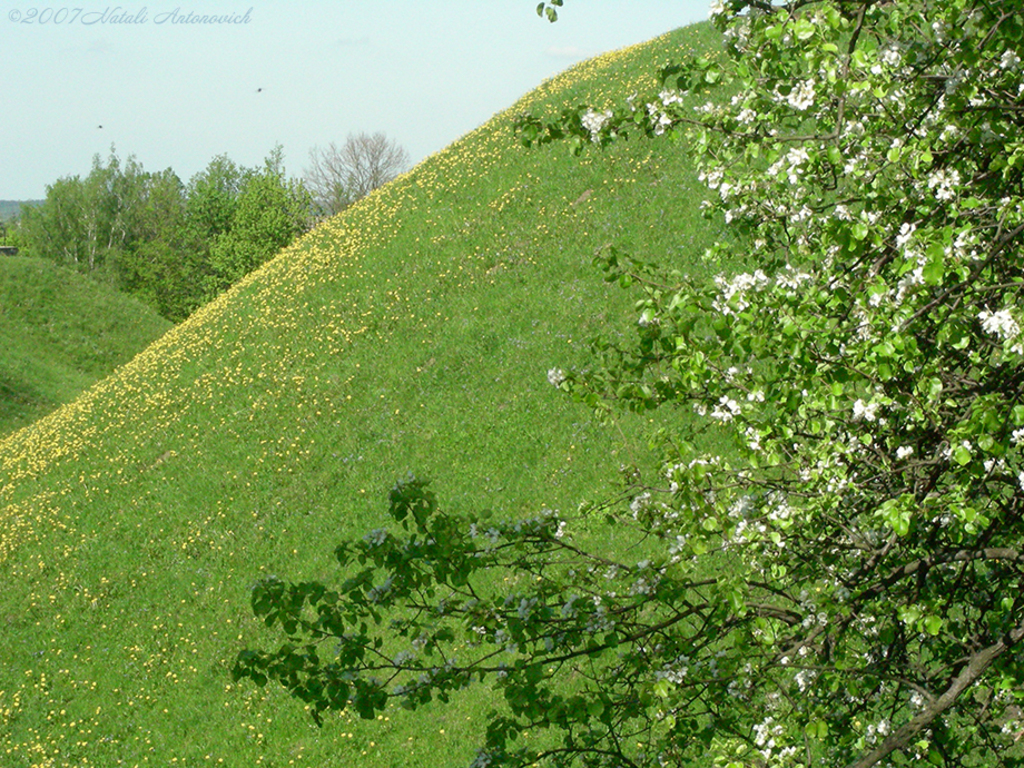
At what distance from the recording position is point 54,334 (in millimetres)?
47875

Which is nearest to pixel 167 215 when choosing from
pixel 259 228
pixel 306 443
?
pixel 259 228

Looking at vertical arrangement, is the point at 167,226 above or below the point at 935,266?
above

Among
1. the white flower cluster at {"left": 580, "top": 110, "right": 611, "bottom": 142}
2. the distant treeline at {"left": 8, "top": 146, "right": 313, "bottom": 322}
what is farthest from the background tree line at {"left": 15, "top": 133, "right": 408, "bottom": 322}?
the white flower cluster at {"left": 580, "top": 110, "right": 611, "bottom": 142}

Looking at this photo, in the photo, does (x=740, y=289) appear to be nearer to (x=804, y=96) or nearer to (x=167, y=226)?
(x=804, y=96)

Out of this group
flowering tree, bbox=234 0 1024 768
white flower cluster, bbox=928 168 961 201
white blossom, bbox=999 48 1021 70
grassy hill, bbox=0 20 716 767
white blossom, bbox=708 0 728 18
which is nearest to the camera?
flowering tree, bbox=234 0 1024 768

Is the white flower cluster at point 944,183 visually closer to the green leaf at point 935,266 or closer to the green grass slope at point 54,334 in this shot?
the green leaf at point 935,266

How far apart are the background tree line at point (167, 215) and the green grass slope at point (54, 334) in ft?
51.2

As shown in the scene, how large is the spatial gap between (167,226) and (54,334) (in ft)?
130

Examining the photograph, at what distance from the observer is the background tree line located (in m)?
71.2

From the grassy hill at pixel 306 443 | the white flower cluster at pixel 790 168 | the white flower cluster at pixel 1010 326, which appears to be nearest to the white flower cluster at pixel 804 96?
the white flower cluster at pixel 790 168

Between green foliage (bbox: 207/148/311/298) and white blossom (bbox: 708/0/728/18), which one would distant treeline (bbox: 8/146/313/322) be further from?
white blossom (bbox: 708/0/728/18)

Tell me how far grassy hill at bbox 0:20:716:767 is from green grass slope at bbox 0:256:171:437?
503 inches

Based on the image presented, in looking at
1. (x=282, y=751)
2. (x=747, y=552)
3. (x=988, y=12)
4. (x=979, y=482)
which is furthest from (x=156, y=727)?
(x=988, y=12)

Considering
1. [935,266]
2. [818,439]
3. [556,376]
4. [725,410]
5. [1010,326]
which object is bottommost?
[818,439]
